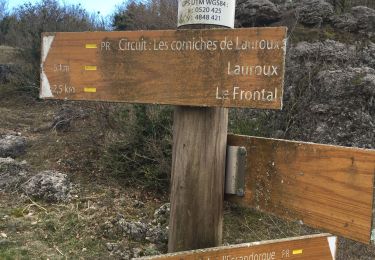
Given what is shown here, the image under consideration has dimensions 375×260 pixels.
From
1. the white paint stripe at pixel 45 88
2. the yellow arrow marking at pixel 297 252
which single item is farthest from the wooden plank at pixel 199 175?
the white paint stripe at pixel 45 88

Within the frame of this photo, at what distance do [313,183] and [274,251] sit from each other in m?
0.32

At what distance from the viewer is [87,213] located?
17.4 feet

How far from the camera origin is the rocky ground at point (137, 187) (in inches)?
188

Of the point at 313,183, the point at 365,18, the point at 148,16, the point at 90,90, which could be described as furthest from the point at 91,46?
the point at 148,16

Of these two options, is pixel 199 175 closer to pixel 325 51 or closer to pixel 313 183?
pixel 313 183

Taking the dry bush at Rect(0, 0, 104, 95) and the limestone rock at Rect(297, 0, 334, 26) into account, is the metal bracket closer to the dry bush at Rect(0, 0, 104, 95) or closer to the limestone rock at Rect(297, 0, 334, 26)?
the limestone rock at Rect(297, 0, 334, 26)

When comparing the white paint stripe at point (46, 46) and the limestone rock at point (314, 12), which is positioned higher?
the limestone rock at point (314, 12)

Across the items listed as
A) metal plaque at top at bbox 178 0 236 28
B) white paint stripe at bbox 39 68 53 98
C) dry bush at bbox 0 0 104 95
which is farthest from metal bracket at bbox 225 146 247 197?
dry bush at bbox 0 0 104 95

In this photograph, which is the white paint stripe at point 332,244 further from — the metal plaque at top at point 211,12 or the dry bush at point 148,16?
the dry bush at point 148,16

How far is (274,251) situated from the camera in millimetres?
1871

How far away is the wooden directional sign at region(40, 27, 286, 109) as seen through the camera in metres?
1.67

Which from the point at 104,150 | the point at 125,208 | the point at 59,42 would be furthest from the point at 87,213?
the point at 59,42

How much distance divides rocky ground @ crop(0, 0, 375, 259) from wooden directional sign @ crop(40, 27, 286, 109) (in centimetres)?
277

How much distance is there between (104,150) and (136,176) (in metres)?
0.66
